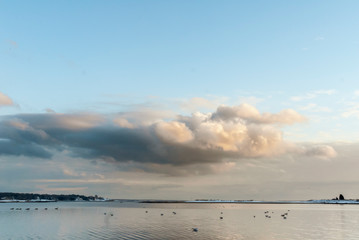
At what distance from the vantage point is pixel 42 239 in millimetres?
65812

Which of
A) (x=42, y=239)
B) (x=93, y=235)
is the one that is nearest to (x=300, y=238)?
(x=93, y=235)

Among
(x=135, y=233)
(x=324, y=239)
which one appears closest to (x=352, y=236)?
(x=324, y=239)

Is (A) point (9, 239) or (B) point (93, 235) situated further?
(B) point (93, 235)

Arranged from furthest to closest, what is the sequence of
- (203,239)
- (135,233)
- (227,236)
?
(135,233) < (227,236) < (203,239)

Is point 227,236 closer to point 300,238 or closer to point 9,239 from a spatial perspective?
point 300,238

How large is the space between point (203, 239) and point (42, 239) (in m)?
31.2

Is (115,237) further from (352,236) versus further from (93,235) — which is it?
(352,236)

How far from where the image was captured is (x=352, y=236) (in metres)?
70.1

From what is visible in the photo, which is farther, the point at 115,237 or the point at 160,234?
the point at 160,234

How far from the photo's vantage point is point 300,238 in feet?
220

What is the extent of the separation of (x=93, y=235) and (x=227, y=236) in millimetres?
27894

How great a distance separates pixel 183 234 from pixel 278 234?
68.0 feet

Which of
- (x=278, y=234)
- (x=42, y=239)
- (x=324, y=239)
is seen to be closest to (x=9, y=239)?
(x=42, y=239)

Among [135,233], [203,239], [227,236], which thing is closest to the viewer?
[203,239]
